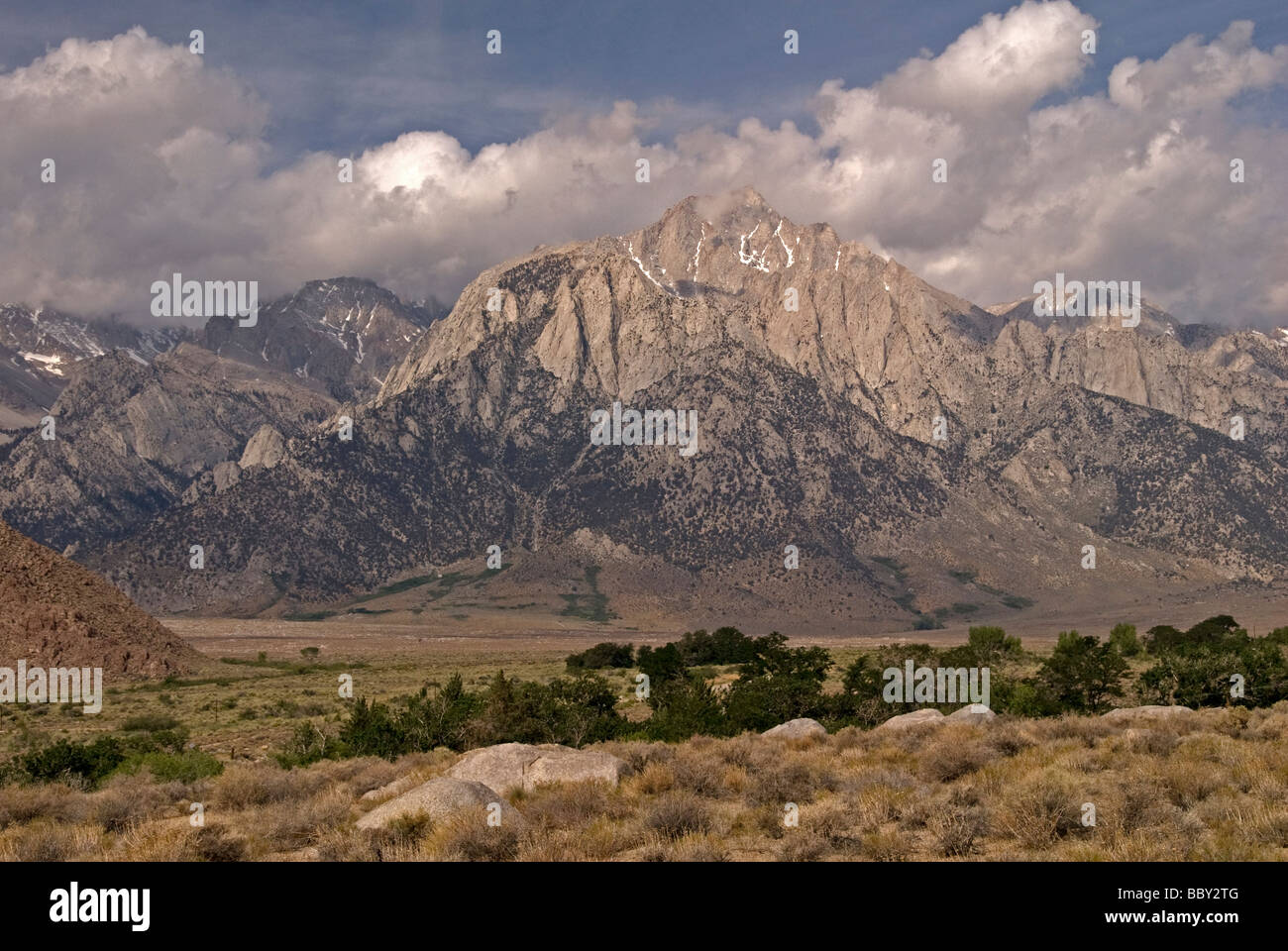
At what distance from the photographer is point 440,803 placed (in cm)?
2016

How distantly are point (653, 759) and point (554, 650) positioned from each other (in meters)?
140

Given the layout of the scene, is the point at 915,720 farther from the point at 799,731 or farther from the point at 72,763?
the point at 72,763

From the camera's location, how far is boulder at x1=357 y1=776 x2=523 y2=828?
19.8 meters

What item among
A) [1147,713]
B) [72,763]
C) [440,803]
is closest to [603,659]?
[72,763]

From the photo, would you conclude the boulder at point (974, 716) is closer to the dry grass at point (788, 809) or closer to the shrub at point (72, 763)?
the dry grass at point (788, 809)

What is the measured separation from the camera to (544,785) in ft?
78.8

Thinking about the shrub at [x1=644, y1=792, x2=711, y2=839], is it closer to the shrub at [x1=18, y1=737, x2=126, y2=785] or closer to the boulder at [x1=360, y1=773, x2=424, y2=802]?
the boulder at [x1=360, y1=773, x2=424, y2=802]

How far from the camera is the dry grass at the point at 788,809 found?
17.1m

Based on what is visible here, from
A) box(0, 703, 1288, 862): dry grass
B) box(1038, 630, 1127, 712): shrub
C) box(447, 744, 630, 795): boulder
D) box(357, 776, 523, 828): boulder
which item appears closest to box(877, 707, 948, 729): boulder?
box(0, 703, 1288, 862): dry grass
